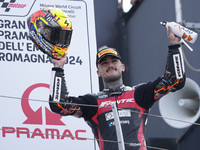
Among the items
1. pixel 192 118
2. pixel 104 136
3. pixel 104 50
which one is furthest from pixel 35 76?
pixel 192 118

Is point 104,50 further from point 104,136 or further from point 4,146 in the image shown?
point 4,146

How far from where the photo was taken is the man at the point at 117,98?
316 centimetres

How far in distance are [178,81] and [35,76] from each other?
1620 mm

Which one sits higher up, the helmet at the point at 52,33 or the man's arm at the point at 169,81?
the helmet at the point at 52,33

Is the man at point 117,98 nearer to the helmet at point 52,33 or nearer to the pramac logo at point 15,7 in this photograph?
the helmet at point 52,33

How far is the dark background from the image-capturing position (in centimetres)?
553

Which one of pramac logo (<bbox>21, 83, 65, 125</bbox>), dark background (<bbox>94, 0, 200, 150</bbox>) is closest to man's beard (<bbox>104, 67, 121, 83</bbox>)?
pramac logo (<bbox>21, 83, 65, 125</bbox>)

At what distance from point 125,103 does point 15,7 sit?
1725mm

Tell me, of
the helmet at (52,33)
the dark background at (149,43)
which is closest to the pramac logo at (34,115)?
the helmet at (52,33)

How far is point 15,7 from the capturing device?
455 centimetres

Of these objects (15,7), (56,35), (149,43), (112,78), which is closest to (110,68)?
(112,78)

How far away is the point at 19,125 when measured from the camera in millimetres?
4191

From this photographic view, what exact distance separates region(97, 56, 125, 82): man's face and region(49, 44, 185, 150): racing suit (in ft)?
0.26

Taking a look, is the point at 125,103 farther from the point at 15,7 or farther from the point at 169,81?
the point at 15,7
